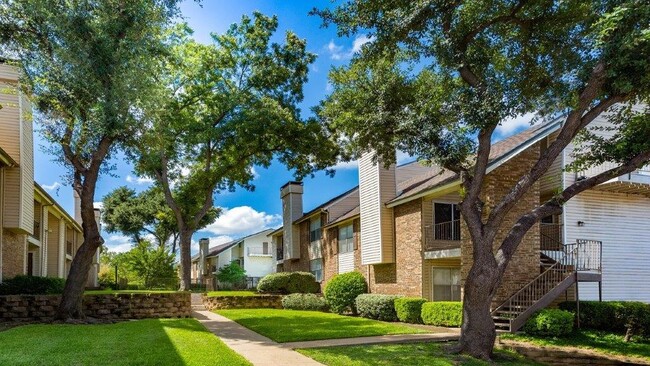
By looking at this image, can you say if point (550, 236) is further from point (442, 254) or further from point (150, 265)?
point (150, 265)

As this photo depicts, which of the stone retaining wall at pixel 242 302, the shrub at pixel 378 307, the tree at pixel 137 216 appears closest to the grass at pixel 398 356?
the shrub at pixel 378 307

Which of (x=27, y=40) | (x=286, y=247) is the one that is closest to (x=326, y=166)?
(x=286, y=247)

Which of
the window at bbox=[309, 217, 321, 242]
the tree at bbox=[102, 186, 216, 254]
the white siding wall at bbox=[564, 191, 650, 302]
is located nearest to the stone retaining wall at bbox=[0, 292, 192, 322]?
the window at bbox=[309, 217, 321, 242]

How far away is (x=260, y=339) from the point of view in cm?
1327

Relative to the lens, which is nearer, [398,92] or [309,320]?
[398,92]

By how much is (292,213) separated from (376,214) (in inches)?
499

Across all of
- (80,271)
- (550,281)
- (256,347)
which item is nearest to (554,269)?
(550,281)

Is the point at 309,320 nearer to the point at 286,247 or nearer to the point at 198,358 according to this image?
the point at 198,358

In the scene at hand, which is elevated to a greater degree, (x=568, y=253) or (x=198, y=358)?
(x=568, y=253)

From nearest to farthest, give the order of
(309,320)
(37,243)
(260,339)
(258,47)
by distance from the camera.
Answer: (260,339) < (309,320) < (37,243) < (258,47)

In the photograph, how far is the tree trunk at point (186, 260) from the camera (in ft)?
96.1

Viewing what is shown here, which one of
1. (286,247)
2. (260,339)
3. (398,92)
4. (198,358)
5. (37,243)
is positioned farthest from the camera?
(286,247)

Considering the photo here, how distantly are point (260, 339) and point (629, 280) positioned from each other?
45.7 ft

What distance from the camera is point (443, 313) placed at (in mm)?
16797
